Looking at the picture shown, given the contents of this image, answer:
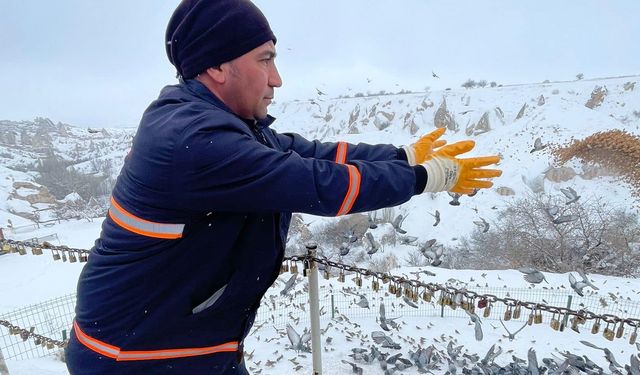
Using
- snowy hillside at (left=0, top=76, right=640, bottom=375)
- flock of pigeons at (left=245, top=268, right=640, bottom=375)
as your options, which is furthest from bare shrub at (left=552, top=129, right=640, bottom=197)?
flock of pigeons at (left=245, top=268, right=640, bottom=375)

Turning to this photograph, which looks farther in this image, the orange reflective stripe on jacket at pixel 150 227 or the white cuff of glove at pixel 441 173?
the white cuff of glove at pixel 441 173

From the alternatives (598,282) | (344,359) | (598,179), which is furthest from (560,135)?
(344,359)

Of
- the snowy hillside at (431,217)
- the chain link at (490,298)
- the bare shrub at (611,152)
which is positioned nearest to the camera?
the chain link at (490,298)

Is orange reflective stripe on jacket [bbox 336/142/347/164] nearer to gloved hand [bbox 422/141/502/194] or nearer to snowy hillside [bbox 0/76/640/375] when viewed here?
gloved hand [bbox 422/141/502/194]

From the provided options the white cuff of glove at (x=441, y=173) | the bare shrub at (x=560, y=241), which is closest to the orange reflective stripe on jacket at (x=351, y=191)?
the white cuff of glove at (x=441, y=173)

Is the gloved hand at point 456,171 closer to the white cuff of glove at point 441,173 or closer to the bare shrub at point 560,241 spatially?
the white cuff of glove at point 441,173

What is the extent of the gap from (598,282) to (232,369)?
16441mm

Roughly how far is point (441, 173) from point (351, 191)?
49 cm

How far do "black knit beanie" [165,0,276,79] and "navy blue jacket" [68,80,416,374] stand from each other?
0.39 feet

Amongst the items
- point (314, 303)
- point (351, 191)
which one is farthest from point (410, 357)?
point (351, 191)

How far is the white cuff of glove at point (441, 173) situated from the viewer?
1.49 metres

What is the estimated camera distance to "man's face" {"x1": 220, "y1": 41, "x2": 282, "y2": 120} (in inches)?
55.1

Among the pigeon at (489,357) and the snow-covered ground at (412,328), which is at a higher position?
the pigeon at (489,357)

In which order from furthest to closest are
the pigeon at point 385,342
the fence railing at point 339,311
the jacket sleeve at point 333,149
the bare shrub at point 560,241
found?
the bare shrub at point 560,241
the fence railing at point 339,311
the pigeon at point 385,342
the jacket sleeve at point 333,149
